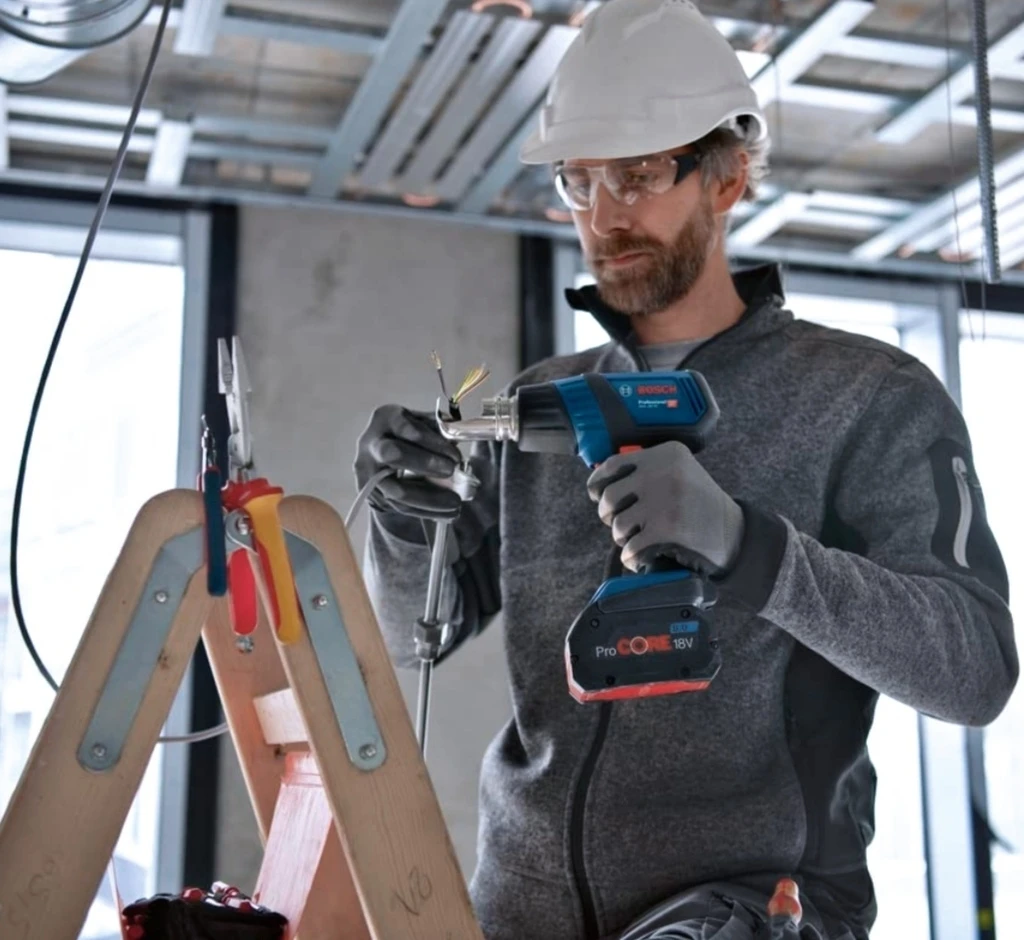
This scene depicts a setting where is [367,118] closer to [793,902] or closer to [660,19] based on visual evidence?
[660,19]

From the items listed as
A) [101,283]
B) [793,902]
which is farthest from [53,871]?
[101,283]

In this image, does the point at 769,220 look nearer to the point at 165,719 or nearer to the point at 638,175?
the point at 638,175

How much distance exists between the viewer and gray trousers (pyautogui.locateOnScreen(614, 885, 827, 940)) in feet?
4.01


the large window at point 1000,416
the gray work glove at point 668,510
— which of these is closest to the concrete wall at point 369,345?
the large window at point 1000,416

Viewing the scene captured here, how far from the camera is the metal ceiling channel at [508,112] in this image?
2.54 m

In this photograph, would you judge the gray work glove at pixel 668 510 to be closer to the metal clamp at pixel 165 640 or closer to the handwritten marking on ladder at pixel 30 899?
the metal clamp at pixel 165 640

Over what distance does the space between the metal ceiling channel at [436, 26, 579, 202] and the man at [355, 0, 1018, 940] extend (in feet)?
2.58

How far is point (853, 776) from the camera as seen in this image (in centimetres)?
145

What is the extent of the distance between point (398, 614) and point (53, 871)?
32.1 inches

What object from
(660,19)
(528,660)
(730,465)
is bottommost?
(528,660)

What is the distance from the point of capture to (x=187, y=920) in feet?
3.59

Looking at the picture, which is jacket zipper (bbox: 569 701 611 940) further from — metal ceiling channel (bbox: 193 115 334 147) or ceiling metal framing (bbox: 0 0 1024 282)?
metal ceiling channel (bbox: 193 115 334 147)

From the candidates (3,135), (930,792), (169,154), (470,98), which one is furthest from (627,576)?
(930,792)

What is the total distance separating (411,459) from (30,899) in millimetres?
603
